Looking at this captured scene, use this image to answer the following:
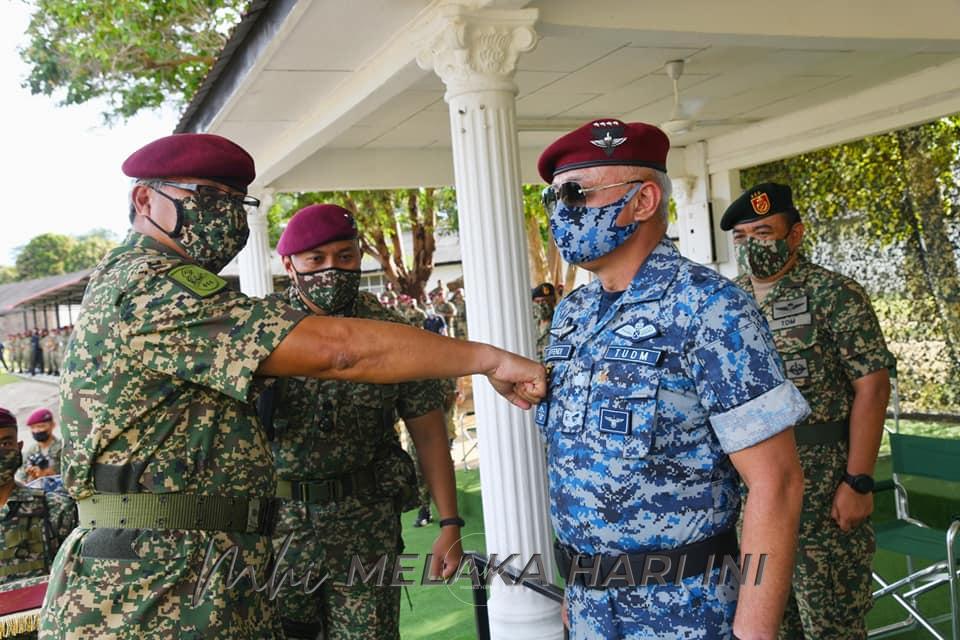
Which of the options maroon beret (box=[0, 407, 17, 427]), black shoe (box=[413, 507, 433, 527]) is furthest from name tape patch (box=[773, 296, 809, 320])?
black shoe (box=[413, 507, 433, 527])

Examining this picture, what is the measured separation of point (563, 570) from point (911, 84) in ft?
22.5

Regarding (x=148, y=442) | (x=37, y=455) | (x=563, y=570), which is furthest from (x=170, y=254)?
(x=37, y=455)

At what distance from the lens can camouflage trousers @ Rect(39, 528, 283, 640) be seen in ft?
6.51

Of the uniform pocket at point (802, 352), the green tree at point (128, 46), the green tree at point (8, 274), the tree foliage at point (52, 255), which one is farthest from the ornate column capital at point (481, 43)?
the green tree at point (8, 274)

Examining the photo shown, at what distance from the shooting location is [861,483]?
3520 mm

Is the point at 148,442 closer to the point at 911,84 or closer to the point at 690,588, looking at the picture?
the point at 690,588

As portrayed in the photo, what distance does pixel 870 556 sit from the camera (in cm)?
364

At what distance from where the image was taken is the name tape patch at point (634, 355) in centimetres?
193

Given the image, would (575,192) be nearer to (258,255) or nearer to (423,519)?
(423,519)

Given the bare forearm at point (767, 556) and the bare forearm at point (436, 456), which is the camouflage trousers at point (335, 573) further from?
the bare forearm at point (767, 556)

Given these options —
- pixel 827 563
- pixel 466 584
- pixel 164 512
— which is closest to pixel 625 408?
pixel 164 512

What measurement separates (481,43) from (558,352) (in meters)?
2.30

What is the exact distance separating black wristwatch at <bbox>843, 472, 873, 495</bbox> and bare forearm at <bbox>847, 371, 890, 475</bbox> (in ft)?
0.08

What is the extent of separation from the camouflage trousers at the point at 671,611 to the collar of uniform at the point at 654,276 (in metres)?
0.66
